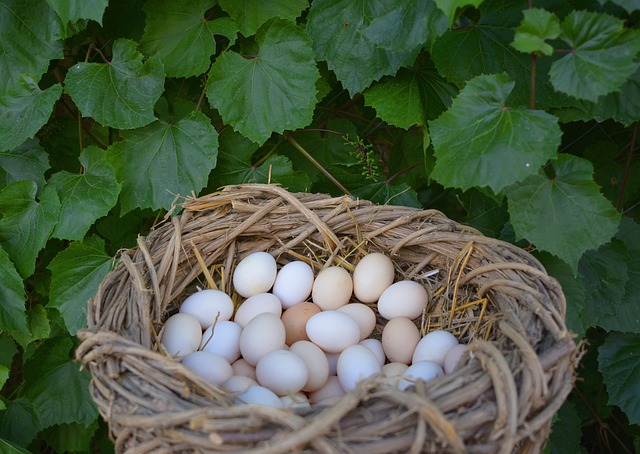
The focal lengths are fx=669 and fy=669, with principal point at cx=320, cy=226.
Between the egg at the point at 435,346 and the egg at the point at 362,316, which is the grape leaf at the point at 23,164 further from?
the egg at the point at 435,346

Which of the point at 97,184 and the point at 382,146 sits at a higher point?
the point at 97,184

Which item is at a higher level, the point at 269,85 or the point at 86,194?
the point at 269,85

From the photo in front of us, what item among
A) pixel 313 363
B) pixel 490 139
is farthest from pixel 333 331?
pixel 490 139

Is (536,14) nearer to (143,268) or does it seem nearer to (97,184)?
(143,268)

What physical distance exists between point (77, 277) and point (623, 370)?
1173 millimetres

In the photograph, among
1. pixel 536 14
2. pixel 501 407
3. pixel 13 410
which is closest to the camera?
pixel 501 407

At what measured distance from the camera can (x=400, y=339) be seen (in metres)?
1.17

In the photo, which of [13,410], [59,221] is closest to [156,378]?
[59,221]

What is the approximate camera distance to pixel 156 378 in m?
0.88

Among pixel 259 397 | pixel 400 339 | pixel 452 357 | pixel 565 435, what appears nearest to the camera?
pixel 259 397

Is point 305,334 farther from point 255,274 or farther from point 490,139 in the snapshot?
point 490,139

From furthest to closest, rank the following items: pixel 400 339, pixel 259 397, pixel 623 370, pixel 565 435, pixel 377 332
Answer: pixel 565 435, pixel 623 370, pixel 377 332, pixel 400 339, pixel 259 397

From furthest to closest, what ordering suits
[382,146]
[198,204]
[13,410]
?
[382,146] → [13,410] → [198,204]

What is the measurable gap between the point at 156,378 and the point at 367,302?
518 mm
